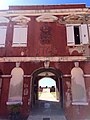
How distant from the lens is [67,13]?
1309 cm

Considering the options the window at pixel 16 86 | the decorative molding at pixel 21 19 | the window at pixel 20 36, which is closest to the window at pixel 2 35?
the window at pixel 20 36

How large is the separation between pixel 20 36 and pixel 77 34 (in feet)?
14.4

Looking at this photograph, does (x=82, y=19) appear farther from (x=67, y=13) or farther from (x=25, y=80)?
(x=25, y=80)

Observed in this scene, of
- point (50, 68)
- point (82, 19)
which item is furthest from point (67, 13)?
point (50, 68)

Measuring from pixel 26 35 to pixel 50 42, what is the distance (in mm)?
1915

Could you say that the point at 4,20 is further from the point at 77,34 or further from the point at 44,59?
the point at 77,34

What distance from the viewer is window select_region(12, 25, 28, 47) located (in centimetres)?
1223

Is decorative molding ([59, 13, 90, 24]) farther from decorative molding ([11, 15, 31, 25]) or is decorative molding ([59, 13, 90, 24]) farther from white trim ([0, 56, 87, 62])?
white trim ([0, 56, 87, 62])

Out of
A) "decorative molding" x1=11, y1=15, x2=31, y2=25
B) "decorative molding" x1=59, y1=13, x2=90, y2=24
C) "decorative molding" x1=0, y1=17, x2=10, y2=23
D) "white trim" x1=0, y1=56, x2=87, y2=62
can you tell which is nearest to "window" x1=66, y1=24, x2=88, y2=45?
"decorative molding" x1=59, y1=13, x2=90, y2=24

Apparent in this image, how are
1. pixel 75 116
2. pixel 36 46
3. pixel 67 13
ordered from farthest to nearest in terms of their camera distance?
1. pixel 67 13
2. pixel 36 46
3. pixel 75 116

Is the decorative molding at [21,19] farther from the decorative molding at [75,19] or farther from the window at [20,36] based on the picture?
the decorative molding at [75,19]

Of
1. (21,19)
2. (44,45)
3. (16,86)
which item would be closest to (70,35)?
(44,45)

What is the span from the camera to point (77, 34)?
1270 centimetres

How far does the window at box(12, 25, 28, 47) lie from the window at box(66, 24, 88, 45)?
3272mm
